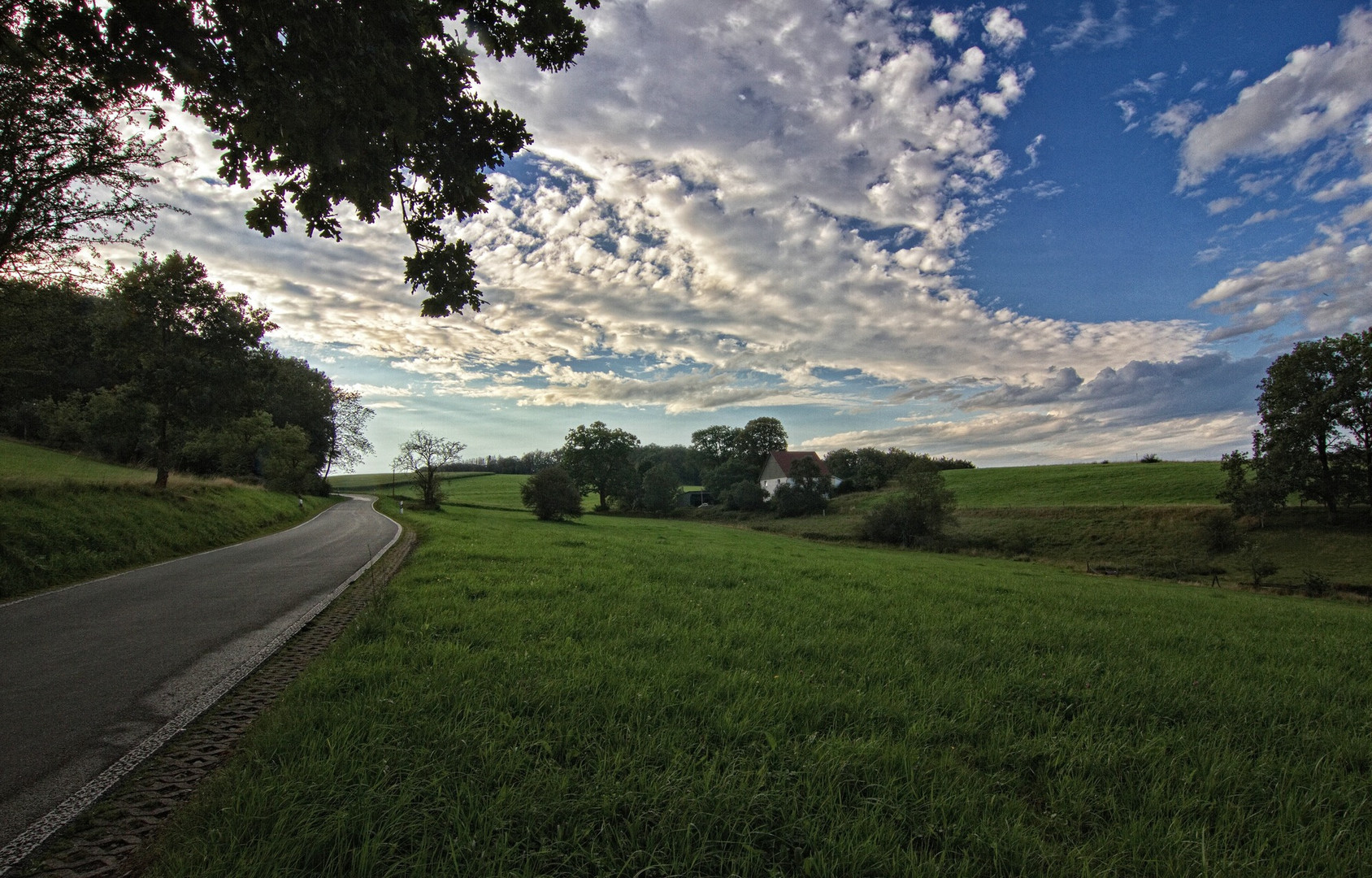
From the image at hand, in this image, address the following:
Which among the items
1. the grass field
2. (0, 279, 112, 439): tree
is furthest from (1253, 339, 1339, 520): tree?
the grass field

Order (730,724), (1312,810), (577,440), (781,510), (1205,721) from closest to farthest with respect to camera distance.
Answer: (1312,810)
(730,724)
(1205,721)
(781,510)
(577,440)

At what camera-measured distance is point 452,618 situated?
5.93m

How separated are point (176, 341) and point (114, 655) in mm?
24000

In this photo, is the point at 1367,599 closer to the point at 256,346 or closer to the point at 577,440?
the point at 256,346

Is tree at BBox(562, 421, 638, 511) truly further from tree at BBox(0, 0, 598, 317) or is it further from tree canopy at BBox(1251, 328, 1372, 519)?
tree at BBox(0, 0, 598, 317)

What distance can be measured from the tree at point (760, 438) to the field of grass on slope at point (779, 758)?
288 ft

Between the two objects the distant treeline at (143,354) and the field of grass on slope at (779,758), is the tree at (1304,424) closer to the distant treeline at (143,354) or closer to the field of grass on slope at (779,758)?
the field of grass on slope at (779,758)

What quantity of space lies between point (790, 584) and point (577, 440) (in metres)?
61.8

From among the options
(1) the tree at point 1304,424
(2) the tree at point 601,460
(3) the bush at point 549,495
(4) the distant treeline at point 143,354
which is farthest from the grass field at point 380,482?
(1) the tree at point 1304,424

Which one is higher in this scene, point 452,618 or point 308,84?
point 308,84

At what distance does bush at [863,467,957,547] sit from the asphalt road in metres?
39.7

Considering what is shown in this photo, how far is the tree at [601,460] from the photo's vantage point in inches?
2704

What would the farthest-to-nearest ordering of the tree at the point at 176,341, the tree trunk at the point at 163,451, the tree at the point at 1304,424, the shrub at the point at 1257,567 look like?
the tree at the point at 1304,424 → the shrub at the point at 1257,567 → the tree at the point at 176,341 → the tree trunk at the point at 163,451

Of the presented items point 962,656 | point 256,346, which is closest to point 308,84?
point 962,656
